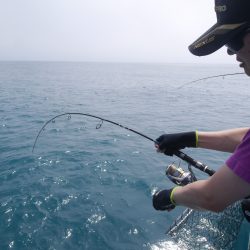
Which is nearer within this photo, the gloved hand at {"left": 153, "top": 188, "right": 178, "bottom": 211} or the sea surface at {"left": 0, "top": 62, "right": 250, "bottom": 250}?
the gloved hand at {"left": 153, "top": 188, "right": 178, "bottom": 211}

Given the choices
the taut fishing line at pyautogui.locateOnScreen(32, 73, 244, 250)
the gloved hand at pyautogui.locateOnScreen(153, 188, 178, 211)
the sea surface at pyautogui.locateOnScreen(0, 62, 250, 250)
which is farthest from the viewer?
the sea surface at pyautogui.locateOnScreen(0, 62, 250, 250)

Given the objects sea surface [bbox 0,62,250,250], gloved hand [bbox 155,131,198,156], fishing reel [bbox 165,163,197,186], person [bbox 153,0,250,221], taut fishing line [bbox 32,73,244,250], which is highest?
person [bbox 153,0,250,221]

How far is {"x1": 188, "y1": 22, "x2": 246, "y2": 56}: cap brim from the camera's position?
72.1 inches

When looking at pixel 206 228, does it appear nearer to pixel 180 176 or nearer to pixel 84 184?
pixel 180 176

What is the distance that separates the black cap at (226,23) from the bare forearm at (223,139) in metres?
1.95

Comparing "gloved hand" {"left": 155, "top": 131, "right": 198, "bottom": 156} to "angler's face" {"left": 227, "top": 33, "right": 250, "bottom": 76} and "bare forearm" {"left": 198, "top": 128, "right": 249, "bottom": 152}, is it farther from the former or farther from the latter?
"angler's face" {"left": 227, "top": 33, "right": 250, "bottom": 76}

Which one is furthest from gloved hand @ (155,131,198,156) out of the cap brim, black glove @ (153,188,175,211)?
the cap brim

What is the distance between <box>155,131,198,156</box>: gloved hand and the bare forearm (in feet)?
0.33

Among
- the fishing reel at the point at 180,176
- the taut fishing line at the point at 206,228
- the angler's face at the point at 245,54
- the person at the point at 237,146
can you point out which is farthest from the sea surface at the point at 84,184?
the angler's face at the point at 245,54

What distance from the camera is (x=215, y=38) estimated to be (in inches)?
76.5

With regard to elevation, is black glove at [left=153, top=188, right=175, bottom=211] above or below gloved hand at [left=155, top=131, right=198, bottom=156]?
below

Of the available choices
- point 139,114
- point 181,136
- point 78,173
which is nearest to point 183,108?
point 139,114

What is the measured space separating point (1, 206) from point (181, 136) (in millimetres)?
4950

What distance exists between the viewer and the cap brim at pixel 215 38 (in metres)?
1.83
